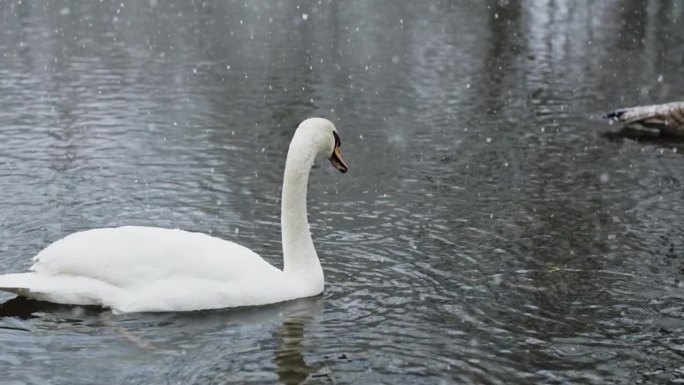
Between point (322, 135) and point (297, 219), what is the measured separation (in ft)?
2.10

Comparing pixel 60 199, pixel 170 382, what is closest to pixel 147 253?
pixel 170 382

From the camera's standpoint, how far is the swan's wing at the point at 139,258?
752cm

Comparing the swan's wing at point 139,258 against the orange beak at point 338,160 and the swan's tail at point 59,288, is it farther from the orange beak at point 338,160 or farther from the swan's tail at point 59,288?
the orange beak at point 338,160

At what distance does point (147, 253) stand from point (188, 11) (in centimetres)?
2471

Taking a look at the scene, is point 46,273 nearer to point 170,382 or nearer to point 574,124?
point 170,382

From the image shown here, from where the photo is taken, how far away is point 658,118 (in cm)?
1504

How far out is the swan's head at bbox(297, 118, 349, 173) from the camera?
796cm

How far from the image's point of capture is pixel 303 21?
Result: 2933 cm

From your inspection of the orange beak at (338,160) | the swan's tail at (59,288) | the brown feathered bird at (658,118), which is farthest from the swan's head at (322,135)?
the brown feathered bird at (658,118)

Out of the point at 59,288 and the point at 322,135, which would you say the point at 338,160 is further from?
the point at 59,288

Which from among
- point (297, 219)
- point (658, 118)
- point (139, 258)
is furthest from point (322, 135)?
point (658, 118)

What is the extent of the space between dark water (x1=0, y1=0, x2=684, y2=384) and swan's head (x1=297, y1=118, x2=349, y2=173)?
3.32 ft

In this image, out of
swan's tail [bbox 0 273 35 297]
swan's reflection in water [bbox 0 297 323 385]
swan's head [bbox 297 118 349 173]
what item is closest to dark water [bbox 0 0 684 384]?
swan's reflection in water [bbox 0 297 323 385]

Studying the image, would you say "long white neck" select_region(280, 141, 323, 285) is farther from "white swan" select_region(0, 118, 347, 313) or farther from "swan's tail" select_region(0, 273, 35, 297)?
"swan's tail" select_region(0, 273, 35, 297)
